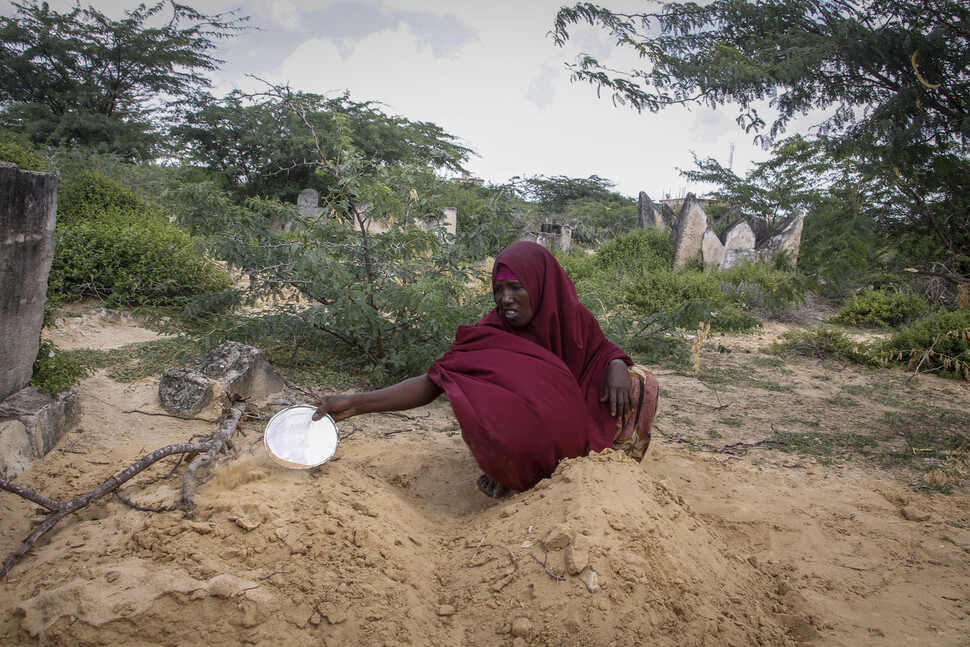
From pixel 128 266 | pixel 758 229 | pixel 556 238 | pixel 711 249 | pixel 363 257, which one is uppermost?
pixel 758 229

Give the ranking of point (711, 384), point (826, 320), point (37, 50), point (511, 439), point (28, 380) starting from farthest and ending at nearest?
point (37, 50) < point (826, 320) < point (711, 384) < point (28, 380) < point (511, 439)

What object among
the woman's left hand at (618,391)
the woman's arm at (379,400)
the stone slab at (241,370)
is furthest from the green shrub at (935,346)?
the stone slab at (241,370)

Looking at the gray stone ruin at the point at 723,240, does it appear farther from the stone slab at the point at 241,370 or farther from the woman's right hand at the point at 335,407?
the woman's right hand at the point at 335,407

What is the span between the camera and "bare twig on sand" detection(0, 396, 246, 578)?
2006 mm

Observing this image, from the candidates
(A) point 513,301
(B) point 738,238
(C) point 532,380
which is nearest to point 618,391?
(C) point 532,380

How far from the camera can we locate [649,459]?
3.78m

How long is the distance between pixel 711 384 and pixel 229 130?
1653cm

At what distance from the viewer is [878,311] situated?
975 cm

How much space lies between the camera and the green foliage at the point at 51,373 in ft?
10.5

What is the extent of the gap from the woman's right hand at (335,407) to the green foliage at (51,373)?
168cm

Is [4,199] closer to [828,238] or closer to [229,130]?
[828,238]

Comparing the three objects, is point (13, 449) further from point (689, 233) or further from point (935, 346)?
point (689, 233)

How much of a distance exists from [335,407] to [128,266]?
5727 mm

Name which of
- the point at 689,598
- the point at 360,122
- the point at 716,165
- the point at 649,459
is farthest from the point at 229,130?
the point at 689,598
